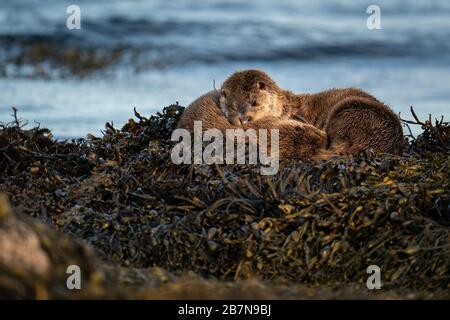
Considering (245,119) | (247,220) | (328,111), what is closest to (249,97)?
(245,119)

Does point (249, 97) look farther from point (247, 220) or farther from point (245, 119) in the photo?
point (247, 220)

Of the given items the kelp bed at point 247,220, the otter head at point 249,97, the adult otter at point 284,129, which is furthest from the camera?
the otter head at point 249,97

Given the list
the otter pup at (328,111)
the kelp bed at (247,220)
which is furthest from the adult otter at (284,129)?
the kelp bed at (247,220)

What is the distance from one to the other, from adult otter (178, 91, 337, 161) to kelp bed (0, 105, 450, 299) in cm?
40

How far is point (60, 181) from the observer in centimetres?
555

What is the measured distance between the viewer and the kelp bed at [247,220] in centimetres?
425

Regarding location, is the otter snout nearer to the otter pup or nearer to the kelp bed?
the otter pup

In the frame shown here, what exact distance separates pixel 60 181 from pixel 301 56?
10127 mm

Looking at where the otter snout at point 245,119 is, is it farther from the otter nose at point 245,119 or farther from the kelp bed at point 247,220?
the kelp bed at point 247,220

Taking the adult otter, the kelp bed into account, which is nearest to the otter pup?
the adult otter

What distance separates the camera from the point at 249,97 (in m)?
6.78

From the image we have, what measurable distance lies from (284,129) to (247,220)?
5.04 ft

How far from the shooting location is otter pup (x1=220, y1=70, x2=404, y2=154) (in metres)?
A: 6.26

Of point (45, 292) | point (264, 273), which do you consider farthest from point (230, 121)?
point (45, 292)
